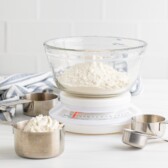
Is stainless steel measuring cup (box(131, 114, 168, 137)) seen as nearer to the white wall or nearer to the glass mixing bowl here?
the glass mixing bowl

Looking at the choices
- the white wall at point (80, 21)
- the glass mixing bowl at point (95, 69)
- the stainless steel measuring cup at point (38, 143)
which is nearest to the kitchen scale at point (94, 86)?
the glass mixing bowl at point (95, 69)

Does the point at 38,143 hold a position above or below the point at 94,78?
below

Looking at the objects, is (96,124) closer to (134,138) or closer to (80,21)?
(134,138)

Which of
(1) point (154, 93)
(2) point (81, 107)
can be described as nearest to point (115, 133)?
(2) point (81, 107)

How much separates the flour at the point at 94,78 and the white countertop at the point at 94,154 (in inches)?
4.6

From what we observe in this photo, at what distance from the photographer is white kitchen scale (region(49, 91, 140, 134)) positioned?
1283 millimetres

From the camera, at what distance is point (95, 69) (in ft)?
4.34

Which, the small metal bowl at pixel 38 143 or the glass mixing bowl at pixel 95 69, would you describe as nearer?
the small metal bowl at pixel 38 143

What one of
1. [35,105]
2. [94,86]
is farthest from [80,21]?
[94,86]

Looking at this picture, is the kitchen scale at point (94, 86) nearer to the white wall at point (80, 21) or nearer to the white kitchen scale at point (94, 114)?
the white kitchen scale at point (94, 114)

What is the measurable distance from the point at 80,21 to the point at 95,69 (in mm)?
1018

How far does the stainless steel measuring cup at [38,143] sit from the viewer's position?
1.10m

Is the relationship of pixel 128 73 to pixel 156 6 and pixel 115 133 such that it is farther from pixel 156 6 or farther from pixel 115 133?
pixel 156 6

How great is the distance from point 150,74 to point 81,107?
1.11 m
